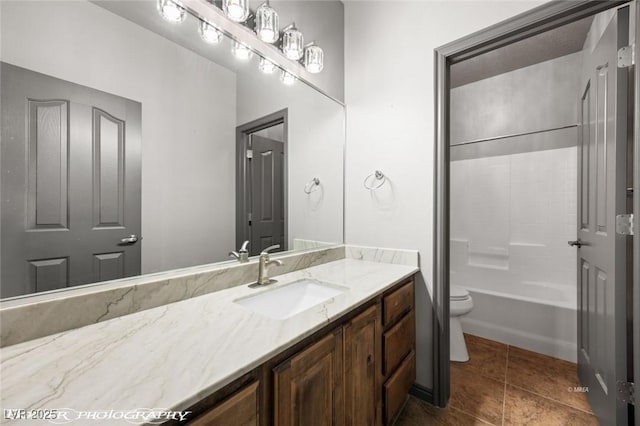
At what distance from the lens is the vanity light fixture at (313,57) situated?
160 cm

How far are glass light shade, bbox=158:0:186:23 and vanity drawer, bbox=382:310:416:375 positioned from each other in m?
1.62

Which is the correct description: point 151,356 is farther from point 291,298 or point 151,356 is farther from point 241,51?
point 241,51

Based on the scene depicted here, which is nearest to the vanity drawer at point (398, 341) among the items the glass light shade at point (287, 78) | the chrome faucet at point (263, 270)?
the chrome faucet at point (263, 270)

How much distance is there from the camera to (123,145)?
91 cm

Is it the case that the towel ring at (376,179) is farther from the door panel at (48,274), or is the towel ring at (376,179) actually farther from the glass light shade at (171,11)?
the door panel at (48,274)

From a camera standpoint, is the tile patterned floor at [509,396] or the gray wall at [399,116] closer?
the tile patterned floor at [509,396]

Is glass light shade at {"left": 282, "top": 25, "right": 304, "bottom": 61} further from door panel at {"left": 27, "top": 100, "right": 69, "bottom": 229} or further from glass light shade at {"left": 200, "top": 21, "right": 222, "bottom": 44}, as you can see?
door panel at {"left": 27, "top": 100, "right": 69, "bottom": 229}

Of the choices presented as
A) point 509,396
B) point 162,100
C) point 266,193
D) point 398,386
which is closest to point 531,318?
point 509,396

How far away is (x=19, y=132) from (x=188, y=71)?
60 centimetres

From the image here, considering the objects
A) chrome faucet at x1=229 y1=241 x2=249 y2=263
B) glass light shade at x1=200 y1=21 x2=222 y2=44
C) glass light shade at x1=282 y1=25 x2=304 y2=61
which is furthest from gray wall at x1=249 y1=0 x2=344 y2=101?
chrome faucet at x1=229 y1=241 x2=249 y2=263

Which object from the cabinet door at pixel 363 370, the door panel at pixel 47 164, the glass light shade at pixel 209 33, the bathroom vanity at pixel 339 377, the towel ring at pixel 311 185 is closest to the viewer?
the bathroom vanity at pixel 339 377

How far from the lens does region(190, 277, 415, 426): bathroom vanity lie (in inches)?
24.7

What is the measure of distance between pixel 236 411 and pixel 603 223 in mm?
1812

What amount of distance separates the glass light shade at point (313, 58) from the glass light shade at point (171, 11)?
735 millimetres
